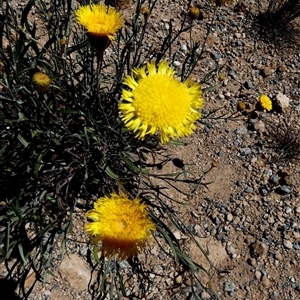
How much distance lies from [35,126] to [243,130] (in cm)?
164

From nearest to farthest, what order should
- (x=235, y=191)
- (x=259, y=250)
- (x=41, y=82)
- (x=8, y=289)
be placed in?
(x=41, y=82), (x=8, y=289), (x=259, y=250), (x=235, y=191)

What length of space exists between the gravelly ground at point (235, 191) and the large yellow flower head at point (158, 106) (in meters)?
1.14

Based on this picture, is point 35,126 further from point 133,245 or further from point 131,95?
point 133,245

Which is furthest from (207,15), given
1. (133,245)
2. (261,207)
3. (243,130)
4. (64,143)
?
(133,245)

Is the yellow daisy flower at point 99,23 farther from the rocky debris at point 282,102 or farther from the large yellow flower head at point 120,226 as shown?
the rocky debris at point 282,102

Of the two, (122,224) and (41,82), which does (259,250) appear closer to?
(122,224)

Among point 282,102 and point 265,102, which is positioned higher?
point 282,102

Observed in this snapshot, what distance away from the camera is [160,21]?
12.3 ft

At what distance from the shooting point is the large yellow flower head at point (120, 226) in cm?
196

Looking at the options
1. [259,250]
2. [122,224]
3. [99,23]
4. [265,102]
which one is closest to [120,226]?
[122,224]

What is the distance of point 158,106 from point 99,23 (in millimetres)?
488

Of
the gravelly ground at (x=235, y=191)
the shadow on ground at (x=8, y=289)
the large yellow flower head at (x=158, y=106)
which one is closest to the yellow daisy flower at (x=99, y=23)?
the large yellow flower head at (x=158, y=106)

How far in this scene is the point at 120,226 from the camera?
1979mm

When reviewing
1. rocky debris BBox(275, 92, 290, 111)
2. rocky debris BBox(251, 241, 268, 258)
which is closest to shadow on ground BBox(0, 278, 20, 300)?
rocky debris BBox(251, 241, 268, 258)
